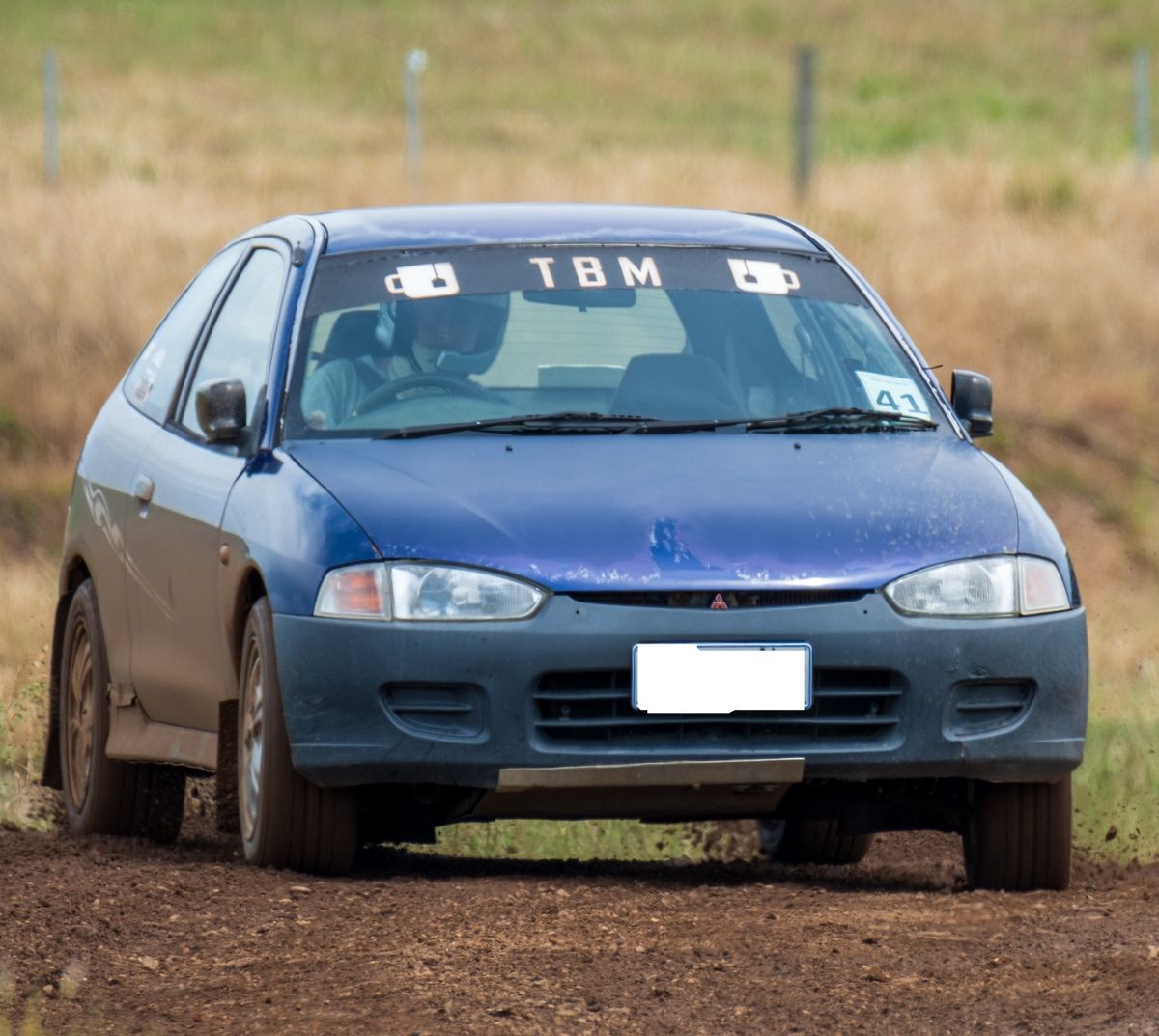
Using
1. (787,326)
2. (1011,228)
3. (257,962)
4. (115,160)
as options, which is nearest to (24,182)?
(115,160)

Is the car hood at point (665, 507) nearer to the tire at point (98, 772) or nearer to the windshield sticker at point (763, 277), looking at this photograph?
the windshield sticker at point (763, 277)

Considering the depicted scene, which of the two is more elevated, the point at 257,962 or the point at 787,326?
the point at 787,326

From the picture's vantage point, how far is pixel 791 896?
578 centimetres

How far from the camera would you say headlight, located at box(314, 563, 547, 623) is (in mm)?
5539

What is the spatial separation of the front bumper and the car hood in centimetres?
9

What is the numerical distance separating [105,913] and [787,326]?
7.88 ft

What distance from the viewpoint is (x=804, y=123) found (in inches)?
938

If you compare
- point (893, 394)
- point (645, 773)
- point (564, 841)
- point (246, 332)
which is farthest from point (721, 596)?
point (564, 841)

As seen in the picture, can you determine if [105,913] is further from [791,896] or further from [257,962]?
[791,896]

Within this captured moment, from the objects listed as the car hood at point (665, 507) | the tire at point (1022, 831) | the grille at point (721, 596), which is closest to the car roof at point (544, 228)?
the car hood at point (665, 507)

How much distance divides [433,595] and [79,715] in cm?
255

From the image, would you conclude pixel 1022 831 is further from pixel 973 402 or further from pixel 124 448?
pixel 124 448

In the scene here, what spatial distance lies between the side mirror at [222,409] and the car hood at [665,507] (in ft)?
0.80

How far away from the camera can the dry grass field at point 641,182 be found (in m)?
15.5
